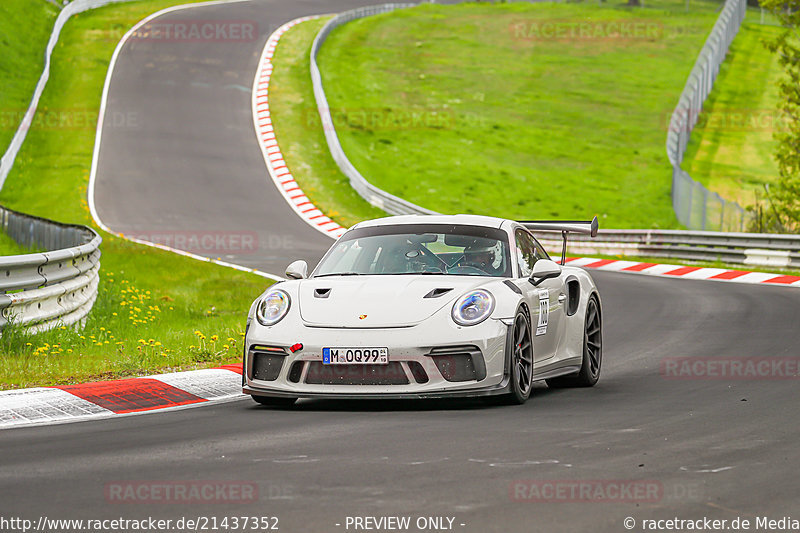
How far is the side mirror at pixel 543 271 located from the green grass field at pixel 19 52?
112 ft

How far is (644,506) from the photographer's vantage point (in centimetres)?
551

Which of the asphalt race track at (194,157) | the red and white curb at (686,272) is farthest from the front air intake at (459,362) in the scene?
the red and white curb at (686,272)

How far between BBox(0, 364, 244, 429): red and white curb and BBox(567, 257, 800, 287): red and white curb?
49.2 ft

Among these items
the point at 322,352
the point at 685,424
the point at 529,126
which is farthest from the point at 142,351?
the point at 529,126

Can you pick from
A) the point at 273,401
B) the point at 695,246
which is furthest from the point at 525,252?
the point at 695,246

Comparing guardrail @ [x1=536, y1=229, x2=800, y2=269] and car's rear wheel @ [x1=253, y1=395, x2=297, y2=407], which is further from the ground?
car's rear wheel @ [x1=253, y1=395, x2=297, y2=407]

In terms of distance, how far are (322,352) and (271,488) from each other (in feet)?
9.18

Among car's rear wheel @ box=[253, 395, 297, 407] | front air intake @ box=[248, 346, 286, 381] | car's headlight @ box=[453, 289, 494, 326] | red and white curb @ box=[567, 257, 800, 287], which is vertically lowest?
red and white curb @ box=[567, 257, 800, 287]

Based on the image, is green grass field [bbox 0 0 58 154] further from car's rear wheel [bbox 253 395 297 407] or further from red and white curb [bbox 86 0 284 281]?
→ car's rear wheel [bbox 253 395 297 407]

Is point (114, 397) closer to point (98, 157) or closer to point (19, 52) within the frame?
point (98, 157)

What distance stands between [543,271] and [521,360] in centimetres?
85

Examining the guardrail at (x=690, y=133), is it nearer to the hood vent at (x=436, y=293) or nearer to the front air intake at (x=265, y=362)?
the hood vent at (x=436, y=293)

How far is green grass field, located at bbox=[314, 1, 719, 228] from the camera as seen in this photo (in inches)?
1661

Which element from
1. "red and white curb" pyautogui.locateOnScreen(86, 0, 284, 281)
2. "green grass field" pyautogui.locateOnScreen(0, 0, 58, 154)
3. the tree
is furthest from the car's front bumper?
"green grass field" pyautogui.locateOnScreen(0, 0, 58, 154)
